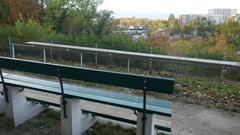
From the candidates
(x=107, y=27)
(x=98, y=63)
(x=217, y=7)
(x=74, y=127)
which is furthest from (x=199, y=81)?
(x=217, y=7)

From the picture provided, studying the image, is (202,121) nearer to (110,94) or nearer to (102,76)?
(110,94)

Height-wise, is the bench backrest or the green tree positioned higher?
the green tree

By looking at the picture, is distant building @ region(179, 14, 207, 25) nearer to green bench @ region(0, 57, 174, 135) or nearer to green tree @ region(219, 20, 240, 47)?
green tree @ region(219, 20, 240, 47)

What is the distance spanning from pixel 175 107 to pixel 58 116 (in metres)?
2.16

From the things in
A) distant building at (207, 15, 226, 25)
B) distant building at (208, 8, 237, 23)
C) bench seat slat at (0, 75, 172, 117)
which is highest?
distant building at (208, 8, 237, 23)

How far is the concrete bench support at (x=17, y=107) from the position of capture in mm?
4441

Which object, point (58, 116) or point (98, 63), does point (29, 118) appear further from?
point (98, 63)

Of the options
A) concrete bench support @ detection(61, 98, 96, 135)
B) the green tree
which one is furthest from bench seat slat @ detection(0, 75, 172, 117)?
the green tree

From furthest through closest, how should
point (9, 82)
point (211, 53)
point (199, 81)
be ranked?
1. point (211, 53)
2. point (199, 81)
3. point (9, 82)

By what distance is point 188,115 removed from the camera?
16.6 ft

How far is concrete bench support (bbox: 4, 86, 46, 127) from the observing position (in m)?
4.44

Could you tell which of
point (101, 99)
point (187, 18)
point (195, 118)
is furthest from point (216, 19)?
point (101, 99)

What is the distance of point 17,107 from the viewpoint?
14.7 ft

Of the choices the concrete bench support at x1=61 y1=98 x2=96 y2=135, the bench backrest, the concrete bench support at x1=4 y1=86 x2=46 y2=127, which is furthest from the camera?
the concrete bench support at x1=4 y1=86 x2=46 y2=127
